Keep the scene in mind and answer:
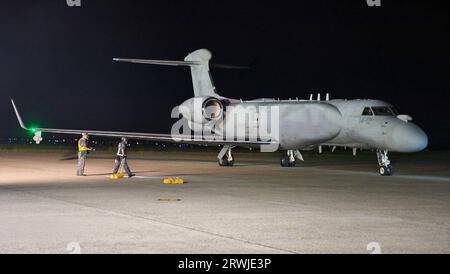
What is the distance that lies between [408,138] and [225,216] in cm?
1250

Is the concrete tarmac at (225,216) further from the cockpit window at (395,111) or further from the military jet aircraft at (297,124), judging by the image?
the cockpit window at (395,111)

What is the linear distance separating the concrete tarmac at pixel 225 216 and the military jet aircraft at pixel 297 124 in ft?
10.4

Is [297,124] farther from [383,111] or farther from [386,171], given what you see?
[386,171]

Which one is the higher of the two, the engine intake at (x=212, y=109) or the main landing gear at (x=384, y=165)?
the engine intake at (x=212, y=109)

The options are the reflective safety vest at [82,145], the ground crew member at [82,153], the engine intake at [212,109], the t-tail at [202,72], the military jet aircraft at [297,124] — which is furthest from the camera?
the t-tail at [202,72]

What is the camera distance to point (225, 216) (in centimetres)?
1291

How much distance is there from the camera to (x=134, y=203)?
1515cm

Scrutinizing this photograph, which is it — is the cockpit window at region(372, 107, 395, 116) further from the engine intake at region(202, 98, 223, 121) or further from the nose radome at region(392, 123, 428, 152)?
the engine intake at region(202, 98, 223, 121)

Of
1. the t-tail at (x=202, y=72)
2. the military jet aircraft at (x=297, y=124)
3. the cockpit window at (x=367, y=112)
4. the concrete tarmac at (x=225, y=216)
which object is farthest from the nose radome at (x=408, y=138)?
the t-tail at (x=202, y=72)

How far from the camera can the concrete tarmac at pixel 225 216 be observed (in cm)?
959

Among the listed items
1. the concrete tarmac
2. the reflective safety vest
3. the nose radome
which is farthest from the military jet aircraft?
the concrete tarmac

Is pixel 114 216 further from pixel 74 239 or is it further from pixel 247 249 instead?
pixel 247 249

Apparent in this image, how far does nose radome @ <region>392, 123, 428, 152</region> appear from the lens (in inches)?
925

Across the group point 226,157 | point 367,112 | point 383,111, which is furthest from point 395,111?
point 226,157
